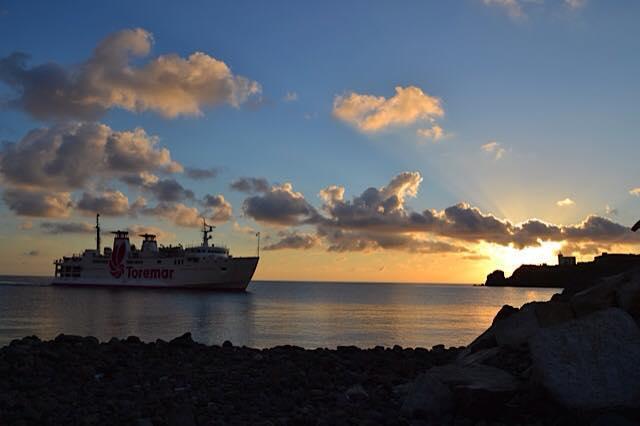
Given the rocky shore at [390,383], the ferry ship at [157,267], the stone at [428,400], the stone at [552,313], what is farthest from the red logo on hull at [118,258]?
the stone at [428,400]

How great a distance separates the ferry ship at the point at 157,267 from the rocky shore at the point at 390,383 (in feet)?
298

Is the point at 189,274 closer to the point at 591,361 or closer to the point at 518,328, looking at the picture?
the point at 518,328

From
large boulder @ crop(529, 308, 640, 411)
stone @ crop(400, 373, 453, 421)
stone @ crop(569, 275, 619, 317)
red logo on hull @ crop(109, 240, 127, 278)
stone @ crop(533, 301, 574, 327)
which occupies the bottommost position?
stone @ crop(400, 373, 453, 421)

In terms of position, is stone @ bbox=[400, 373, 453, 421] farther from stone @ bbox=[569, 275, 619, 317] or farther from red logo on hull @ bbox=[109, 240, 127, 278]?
red logo on hull @ bbox=[109, 240, 127, 278]

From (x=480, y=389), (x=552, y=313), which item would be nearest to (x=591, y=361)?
(x=480, y=389)

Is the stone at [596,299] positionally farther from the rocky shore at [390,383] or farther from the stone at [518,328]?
the stone at [518,328]

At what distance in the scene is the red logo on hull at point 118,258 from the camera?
374ft

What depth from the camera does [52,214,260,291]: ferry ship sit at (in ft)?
341

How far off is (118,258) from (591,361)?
379ft

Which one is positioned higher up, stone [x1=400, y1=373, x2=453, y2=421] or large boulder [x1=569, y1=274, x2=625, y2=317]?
large boulder [x1=569, y1=274, x2=625, y2=317]

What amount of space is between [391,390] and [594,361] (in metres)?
4.20

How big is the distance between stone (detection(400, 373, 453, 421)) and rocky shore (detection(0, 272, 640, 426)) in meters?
0.01

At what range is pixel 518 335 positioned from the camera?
9812mm

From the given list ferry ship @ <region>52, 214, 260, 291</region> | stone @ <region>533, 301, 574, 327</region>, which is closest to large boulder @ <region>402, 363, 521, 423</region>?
stone @ <region>533, 301, 574, 327</region>
